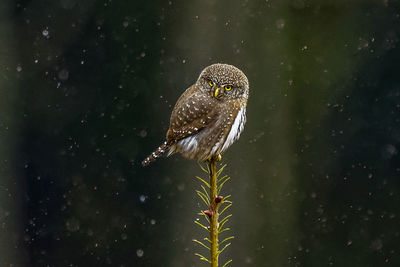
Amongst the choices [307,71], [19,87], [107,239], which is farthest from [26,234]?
[307,71]

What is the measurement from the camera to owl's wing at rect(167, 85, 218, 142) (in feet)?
3.37

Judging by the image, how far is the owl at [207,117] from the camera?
40.2 inches

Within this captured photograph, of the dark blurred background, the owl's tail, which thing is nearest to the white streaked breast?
the owl's tail

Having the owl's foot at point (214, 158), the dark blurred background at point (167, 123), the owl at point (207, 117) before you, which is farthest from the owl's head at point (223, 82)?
the dark blurred background at point (167, 123)

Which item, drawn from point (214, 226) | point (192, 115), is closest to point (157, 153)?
point (192, 115)

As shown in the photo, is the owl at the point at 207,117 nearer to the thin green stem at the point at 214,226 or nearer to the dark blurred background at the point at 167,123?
the thin green stem at the point at 214,226

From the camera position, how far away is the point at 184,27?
1691mm

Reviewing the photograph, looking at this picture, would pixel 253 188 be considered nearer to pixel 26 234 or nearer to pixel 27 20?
pixel 26 234

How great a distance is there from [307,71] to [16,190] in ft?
3.40

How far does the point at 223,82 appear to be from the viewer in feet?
3.29

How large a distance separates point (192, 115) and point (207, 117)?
3 centimetres

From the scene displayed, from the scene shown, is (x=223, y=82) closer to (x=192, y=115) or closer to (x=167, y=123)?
(x=192, y=115)

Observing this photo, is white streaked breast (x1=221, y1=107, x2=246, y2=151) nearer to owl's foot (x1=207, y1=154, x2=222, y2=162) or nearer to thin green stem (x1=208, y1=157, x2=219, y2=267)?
owl's foot (x1=207, y1=154, x2=222, y2=162)

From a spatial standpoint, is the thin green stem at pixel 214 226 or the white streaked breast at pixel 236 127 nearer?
the thin green stem at pixel 214 226
